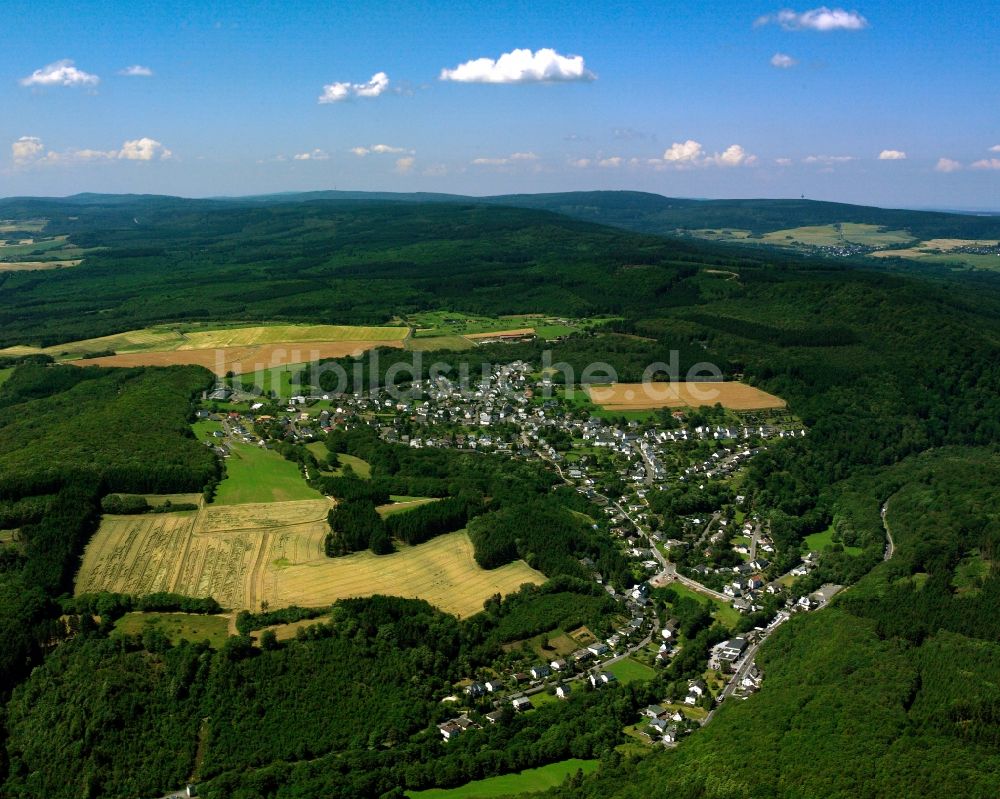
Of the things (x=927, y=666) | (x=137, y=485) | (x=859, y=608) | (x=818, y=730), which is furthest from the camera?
(x=137, y=485)

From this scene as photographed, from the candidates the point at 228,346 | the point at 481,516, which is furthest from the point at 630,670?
the point at 228,346

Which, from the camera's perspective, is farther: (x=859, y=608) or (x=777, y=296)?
(x=777, y=296)

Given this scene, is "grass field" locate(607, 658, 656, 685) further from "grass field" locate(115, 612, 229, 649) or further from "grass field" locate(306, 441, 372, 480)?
"grass field" locate(306, 441, 372, 480)

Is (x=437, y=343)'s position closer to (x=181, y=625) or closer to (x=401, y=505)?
(x=401, y=505)

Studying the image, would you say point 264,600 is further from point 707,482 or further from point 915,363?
point 915,363

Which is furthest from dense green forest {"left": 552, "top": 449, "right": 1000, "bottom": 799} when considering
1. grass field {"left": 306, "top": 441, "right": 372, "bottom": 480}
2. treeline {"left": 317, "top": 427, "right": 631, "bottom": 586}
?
grass field {"left": 306, "top": 441, "right": 372, "bottom": 480}

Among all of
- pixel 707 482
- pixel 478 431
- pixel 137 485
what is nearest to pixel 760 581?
pixel 707 482
